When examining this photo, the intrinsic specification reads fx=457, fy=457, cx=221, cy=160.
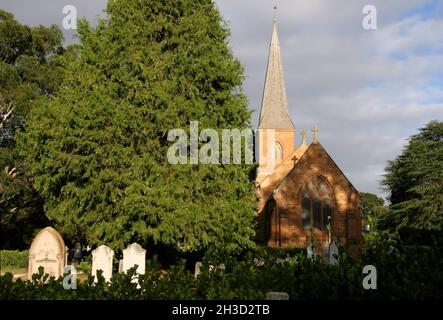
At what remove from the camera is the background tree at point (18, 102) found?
1149 inches

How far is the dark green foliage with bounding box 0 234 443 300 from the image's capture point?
16.8 feet

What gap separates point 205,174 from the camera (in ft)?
60.3

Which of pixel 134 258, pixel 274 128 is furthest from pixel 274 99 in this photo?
pixel 134 258

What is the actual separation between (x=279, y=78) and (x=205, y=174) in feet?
95.0

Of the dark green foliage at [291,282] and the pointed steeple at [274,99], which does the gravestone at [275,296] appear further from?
the pointed steeple at [274,99]

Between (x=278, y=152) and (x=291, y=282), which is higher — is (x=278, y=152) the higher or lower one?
the higher one

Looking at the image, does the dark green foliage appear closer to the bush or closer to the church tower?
the bush

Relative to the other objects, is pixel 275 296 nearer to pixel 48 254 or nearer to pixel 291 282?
pixel 291 282

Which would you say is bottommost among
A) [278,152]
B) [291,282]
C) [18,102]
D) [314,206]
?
[291,282]

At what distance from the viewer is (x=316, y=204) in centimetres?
3375

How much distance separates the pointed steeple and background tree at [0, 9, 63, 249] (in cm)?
2001

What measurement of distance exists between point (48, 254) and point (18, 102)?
19.2m

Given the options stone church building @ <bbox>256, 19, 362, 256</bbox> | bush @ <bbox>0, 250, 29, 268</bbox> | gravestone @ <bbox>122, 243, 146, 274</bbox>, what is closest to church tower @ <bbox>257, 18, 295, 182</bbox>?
stone church building @ <bbox>256, 19, 362, 256</bbox>

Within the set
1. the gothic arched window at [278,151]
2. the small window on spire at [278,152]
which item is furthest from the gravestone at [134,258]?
the gothic arched window at [278,151]
